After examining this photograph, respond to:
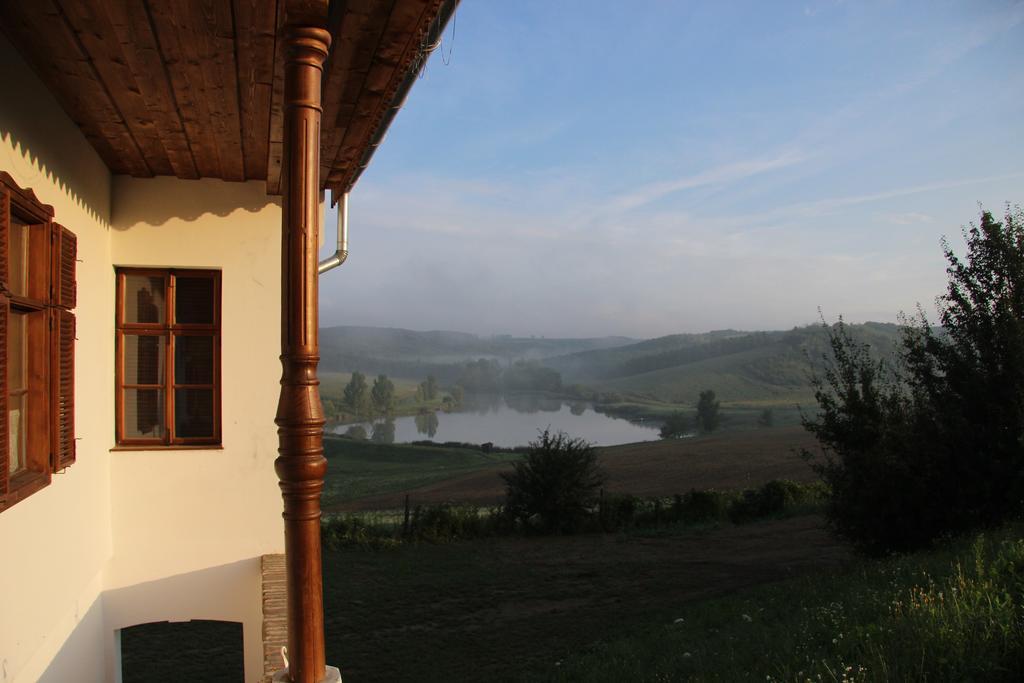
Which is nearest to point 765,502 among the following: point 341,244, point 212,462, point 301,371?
point 341,244

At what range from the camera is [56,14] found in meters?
2.78

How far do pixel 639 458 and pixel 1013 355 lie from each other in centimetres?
2755

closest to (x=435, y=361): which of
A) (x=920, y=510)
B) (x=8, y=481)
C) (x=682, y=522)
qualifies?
(x=682, y=522)

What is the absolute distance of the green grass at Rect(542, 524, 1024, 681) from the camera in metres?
3.33

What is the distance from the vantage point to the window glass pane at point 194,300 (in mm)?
5324

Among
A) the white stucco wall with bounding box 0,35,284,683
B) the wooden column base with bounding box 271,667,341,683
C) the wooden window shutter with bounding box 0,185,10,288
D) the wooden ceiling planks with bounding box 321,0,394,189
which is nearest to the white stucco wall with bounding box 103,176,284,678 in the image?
the white stucco wall with bounding box 0,35,284,683

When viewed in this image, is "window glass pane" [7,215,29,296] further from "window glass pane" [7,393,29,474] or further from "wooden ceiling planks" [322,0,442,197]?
"wooden ceiling planks" [322,0,442,197]

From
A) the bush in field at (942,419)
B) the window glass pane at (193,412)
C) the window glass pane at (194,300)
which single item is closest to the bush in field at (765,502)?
the bush in field at (942,419)

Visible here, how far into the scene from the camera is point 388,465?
43.4 metres

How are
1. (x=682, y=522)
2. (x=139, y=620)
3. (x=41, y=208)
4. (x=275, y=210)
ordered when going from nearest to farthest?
(x=41, y=208) < (x=139, y=620) < (x=275, y=210) < (x=682, y=522)

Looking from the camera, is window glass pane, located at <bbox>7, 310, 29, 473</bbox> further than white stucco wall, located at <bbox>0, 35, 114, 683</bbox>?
Yes

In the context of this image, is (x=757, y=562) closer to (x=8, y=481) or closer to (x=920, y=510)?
(x=920, y=510)

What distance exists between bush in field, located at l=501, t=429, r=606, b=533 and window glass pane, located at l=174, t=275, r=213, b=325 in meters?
15.7

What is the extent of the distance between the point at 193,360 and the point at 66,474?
4.85 ft
